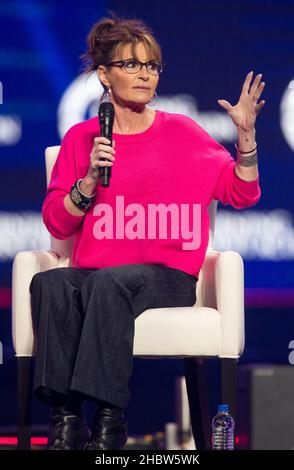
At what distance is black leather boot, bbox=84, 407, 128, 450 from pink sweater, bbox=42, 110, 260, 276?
61 cm

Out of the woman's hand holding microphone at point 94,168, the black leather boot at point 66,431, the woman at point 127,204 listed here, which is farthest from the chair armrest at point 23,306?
the black leather boot at point 66,431

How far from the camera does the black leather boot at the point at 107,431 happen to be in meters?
2.81

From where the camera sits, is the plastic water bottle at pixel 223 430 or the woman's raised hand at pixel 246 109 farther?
the woman's raised hand at pixel 246 109

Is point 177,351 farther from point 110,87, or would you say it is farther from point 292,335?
point 292,335

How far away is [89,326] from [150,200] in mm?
624

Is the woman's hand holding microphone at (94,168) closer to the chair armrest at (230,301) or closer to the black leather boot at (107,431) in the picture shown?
the chair armrest at (230,301)

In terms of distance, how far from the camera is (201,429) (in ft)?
11.5

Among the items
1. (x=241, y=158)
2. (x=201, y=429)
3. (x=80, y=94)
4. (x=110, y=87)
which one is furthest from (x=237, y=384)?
(x=80, y=94)

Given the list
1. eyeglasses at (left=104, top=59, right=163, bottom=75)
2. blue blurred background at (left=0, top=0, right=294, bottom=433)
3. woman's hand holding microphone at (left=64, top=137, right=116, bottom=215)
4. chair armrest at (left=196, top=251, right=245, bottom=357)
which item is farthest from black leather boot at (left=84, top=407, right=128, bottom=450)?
blue blurred background at (left=0, top=0, right=294, bottom=433)

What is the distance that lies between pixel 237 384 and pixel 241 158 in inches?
28.7

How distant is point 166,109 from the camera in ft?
14.5

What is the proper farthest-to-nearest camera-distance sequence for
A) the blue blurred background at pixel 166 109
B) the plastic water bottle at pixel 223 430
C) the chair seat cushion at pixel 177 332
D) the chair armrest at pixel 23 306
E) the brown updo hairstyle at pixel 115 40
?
the blue blurred background at pixel 166 109, the brown updo hairstyle at pixel 115 40, the chair armrest at pixel 23 306, the chair seat cushion at pixel 177 332, the plastic water bottle at pixel 223 430

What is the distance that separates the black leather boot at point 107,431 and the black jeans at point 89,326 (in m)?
0.04

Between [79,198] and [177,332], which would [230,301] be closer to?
[177,332]
